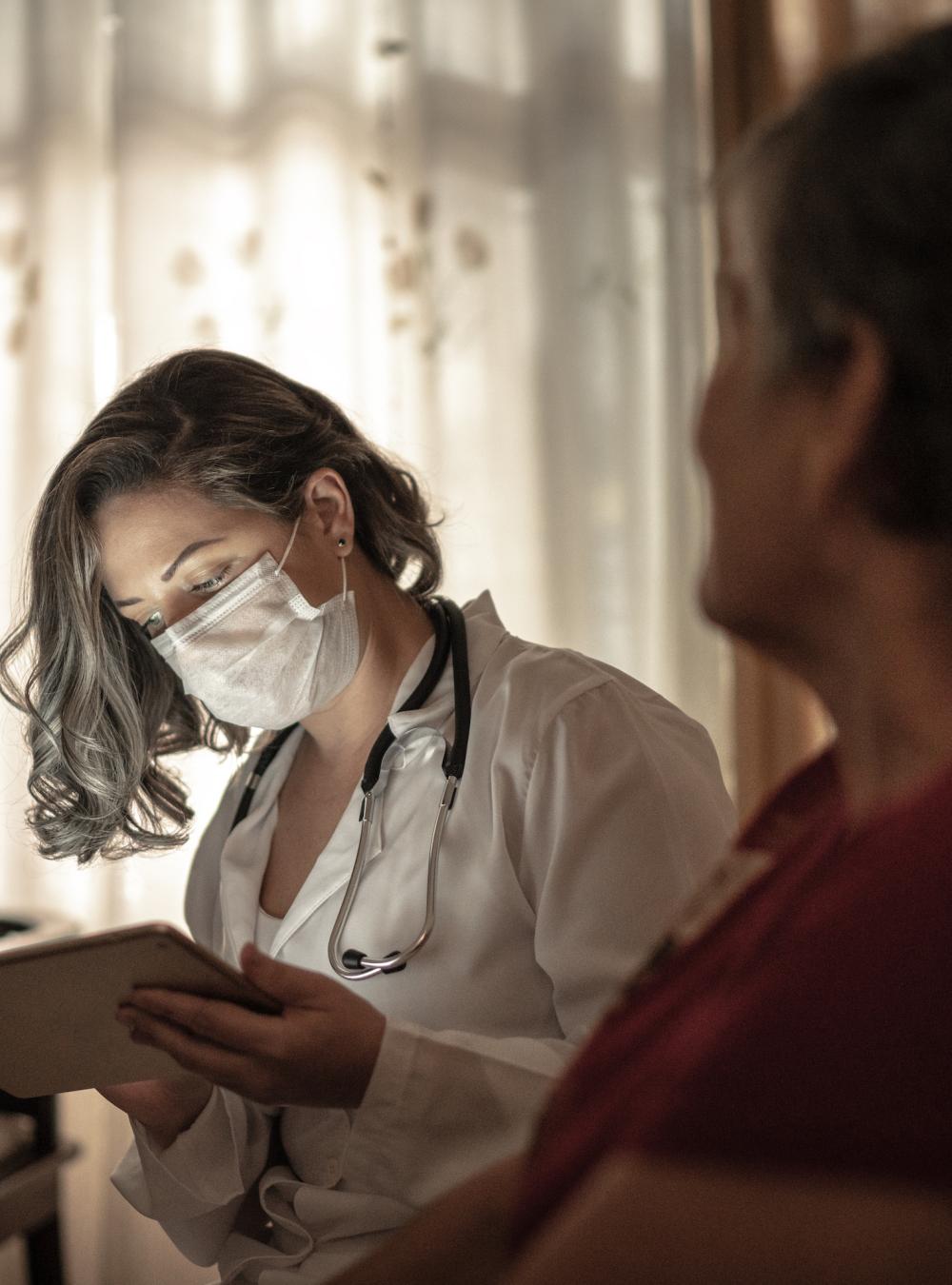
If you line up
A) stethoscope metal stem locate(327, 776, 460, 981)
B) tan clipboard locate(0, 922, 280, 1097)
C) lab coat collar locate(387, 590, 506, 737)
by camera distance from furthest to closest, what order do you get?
lab coat collar locate(387, 590, 506, 737) → stethoscope metal stem locate(327, 776, 460, 981) → tan clipboard locate(0, 922, 280, 1097)

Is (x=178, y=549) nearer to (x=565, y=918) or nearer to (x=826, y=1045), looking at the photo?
(x=565, y=918)

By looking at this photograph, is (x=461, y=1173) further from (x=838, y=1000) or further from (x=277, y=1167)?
(x=838, y=1000)

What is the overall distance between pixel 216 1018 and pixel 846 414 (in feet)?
2.36

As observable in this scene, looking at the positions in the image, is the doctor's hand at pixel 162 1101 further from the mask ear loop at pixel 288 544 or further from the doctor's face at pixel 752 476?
the doctor's face at pixel 752 476

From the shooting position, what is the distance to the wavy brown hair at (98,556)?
142 cm

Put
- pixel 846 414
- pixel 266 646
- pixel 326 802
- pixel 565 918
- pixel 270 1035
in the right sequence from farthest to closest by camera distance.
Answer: pixel 326 802
pixel 266 646
pixel 565 918
pixel 270 1035
pixel 846 414

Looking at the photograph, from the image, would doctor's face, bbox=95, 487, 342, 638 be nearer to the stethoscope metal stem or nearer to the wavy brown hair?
the wavy brown hair

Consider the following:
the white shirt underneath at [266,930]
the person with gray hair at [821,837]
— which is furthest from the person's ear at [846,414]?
the white shirt underneath at [266,930]

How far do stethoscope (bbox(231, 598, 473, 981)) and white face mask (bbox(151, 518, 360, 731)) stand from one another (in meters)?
0.10

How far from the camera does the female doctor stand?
1136mm

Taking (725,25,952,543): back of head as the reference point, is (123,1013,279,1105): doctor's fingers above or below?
below

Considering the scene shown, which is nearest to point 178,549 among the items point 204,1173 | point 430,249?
point 204,1173

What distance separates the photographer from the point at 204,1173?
1.31 meters

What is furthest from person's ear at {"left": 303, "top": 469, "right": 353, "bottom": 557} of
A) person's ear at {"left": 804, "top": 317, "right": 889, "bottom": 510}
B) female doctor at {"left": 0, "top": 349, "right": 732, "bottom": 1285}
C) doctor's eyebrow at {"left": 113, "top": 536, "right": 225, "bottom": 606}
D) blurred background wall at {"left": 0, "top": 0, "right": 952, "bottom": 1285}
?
person's ear at {"left": 804, "top": 317, "right": 889, "bottom": 510}
